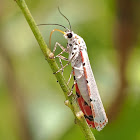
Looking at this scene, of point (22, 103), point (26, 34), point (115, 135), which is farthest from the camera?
point (26, 34)

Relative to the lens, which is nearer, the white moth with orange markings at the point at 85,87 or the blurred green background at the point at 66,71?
the white moth with orange markings at the point at 85,87

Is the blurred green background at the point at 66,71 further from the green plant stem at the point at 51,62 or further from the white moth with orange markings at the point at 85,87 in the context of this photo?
the green plant stem at the point at 51,62

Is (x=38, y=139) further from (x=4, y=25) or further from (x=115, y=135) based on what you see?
(x=4, y=25)

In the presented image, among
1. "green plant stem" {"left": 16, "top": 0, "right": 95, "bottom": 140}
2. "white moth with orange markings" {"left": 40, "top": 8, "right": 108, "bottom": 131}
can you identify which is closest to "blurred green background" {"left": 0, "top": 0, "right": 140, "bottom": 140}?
"white moth with orange markings" {"left": 40, "top": 8, "right": 108, "bottom": 131}

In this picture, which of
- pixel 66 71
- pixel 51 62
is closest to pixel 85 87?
pixel 51 62

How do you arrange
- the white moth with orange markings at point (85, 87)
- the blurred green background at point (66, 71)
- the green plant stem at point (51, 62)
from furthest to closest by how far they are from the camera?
1. the blurred green background at point (66, 71)
2. the white moth with orange markings at point (85, 87)
3. the green plant stem at point (51, 62)

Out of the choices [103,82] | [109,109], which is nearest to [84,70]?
[109,109]

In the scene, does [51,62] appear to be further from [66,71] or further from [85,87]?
[66,71]

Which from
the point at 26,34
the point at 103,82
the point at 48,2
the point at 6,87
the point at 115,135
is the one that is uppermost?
the point at 48,2

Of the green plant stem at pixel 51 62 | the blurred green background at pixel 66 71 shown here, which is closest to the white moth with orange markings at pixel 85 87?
the green plant stem at pixel 51 62
